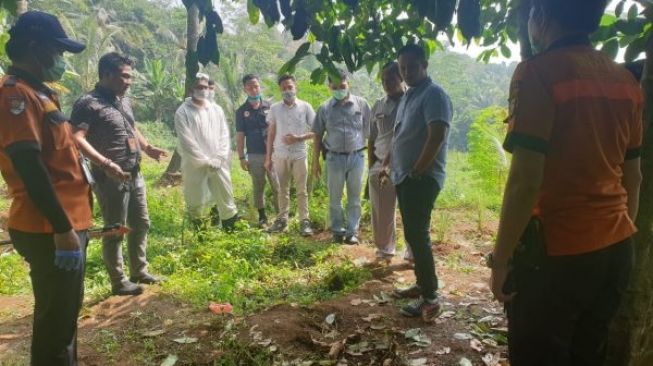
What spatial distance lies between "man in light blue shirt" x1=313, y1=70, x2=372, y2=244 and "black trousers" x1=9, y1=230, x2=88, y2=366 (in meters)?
3.49

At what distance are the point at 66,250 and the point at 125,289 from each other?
6.65ft

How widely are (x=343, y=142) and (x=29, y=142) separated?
141 inches

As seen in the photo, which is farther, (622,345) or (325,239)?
(325,239)

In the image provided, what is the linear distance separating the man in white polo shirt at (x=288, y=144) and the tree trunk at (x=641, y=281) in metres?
4.16

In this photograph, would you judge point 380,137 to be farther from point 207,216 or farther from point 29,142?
point 29,142

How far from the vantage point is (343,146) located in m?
5.14

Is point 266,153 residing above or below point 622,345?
above

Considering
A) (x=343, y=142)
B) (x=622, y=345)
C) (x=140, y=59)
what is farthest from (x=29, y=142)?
(x=140, y=59)

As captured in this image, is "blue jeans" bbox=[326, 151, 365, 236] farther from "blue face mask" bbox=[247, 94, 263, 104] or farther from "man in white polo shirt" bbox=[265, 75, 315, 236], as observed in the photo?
"blue face mask" bbox=[247, 94, 263, 104]

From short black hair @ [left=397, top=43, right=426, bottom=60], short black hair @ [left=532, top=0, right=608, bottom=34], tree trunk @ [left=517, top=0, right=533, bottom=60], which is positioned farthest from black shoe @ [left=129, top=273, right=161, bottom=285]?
short black hair @ [left=532, top=0, right=608, bottom=34]

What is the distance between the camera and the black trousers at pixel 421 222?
3086mm

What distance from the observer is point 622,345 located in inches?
75.0

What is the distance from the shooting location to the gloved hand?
6.42ft

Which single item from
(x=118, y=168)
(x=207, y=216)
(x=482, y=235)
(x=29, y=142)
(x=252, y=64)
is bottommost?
(x=482, y=235)
